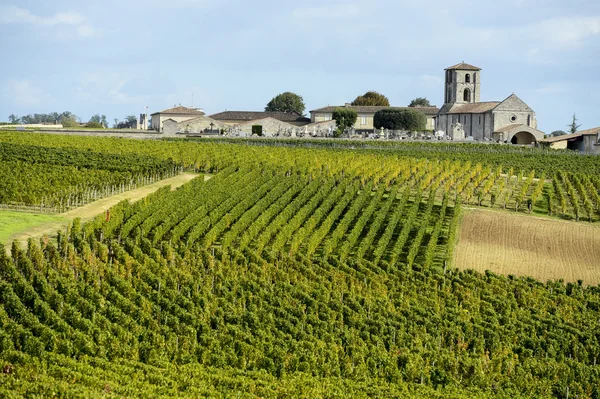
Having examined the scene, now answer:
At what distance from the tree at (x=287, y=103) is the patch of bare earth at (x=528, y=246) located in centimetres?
10111

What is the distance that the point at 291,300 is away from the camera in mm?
27062

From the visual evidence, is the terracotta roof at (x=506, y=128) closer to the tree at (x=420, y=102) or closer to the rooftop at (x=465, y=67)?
the rooftop at (x=465, y=67)

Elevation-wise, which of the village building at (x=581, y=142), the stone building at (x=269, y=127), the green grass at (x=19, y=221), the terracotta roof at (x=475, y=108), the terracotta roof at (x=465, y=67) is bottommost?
the green grass at (x=19, y=221)

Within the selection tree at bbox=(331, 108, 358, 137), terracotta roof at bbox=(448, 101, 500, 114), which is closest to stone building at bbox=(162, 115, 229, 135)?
tree at bbox=(331, 108, 358, 137)

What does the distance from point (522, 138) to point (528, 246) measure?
59183 mm

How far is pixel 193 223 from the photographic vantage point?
36250 millimetres

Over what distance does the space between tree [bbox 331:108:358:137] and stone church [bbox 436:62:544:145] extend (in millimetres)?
10035

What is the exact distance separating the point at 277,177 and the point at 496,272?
58.1ft

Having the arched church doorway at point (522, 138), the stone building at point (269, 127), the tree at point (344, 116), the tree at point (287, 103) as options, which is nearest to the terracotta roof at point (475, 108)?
the arched church doorway at point (522, 138)

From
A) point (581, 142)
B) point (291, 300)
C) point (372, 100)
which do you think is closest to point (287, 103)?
point (372, 100)

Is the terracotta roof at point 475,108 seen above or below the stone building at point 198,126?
above

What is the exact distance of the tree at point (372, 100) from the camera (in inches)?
5605

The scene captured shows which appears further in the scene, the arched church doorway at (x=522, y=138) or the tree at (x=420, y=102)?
the tree at (x=420, y=102)

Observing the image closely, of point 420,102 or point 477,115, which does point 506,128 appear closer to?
point 477,115
